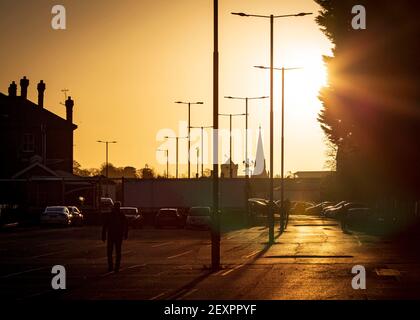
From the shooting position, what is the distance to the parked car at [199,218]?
70188 millimetres

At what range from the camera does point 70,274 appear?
27.7 metres

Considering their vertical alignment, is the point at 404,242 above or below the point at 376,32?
below

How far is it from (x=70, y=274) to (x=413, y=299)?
10686mm

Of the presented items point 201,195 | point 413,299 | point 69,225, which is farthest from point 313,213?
point 413,299

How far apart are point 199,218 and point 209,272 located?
4239cm

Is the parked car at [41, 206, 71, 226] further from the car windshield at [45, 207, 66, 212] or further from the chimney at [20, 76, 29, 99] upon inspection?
the chimney at [20, 76, 29, 99]

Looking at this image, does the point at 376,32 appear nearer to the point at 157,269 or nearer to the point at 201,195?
the point at 157,269

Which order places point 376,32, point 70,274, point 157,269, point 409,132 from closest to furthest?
point 70,274, point 157,269, point 409,132, point 376,32

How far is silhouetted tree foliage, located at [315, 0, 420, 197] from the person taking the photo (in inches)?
1729

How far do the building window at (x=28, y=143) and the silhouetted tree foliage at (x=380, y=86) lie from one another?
2097 inches

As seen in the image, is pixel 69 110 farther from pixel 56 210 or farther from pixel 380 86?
pixel 380 86

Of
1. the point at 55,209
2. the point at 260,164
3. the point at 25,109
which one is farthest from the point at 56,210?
the point at 260,164

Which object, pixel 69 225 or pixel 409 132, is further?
pixel 69 225

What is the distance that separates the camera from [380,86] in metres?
46.1
